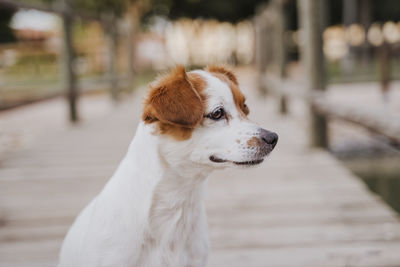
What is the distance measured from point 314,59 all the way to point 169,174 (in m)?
3.19

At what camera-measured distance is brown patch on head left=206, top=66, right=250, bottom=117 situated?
194 centimetres

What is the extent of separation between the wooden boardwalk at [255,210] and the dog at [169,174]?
670mm

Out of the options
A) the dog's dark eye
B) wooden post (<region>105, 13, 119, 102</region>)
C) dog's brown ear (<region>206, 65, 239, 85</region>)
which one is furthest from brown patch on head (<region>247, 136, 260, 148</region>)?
wooden post (<region>105, 13, 119, 102</region>)

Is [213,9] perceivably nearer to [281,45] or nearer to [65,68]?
[281,45]

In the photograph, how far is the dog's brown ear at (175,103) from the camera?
5.58 feet

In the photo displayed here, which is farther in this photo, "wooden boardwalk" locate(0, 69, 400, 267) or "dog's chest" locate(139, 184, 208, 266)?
"wooden boardwalk" locate(0, 69, 400, 267)

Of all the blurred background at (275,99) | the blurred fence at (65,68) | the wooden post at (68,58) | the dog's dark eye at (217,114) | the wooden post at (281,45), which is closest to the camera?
the dog's dark eye at (217,114)

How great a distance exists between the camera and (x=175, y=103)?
173 cm

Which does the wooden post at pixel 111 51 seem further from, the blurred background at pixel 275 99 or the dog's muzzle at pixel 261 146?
the dog's muzzle at pixel 261 146

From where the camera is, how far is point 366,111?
322 cm

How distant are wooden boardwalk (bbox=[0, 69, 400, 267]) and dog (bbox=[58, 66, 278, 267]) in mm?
670

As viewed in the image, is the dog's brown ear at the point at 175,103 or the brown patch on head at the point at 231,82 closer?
the dog's brown ear at the point at 175,103

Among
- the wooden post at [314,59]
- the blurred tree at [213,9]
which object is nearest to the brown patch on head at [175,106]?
the wooden post at [314,59]

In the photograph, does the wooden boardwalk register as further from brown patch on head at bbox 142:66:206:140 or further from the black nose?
brown patch on head at bbox 142:66:206:140
